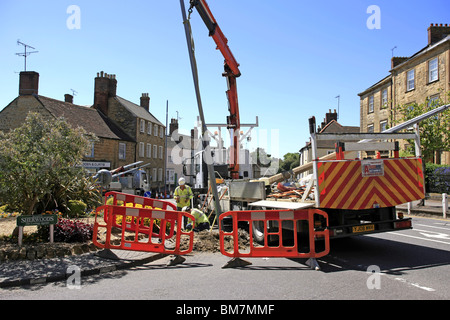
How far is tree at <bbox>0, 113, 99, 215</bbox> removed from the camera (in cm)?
680

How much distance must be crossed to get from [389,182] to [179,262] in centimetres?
423

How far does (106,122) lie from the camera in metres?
35.9

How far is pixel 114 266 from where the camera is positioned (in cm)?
607

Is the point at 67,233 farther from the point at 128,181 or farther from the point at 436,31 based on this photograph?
the point at 436,31

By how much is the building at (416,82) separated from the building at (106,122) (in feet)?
76.2

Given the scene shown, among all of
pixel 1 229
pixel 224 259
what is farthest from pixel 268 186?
pixel 1 229

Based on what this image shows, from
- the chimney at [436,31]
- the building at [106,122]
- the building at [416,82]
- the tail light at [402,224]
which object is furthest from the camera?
the building at [106,122]

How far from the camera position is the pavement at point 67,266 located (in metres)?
5.31
